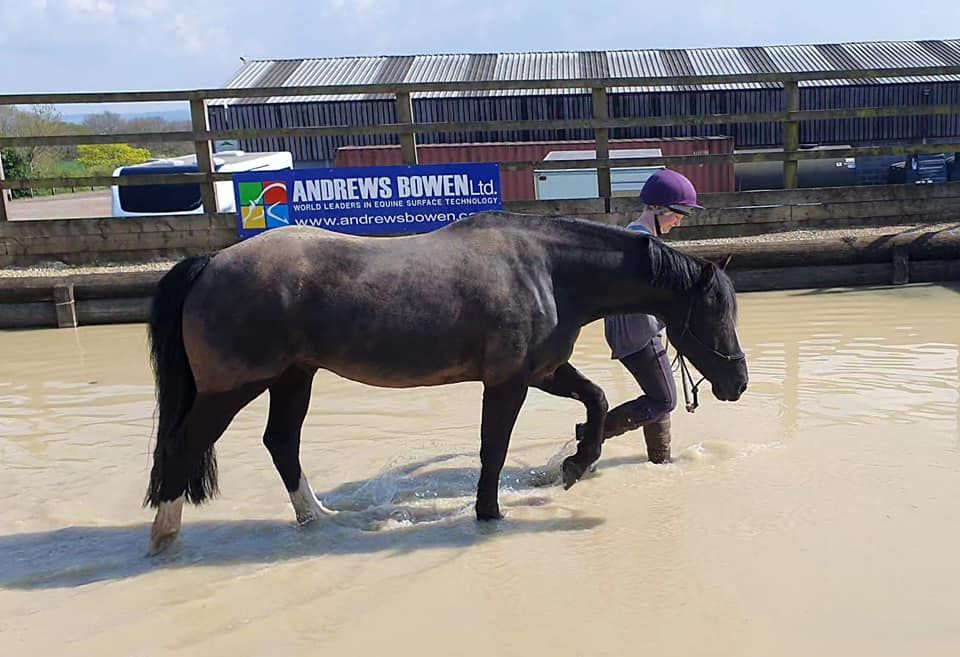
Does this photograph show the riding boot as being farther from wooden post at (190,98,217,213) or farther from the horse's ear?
wooden post at (190,98,217,213)

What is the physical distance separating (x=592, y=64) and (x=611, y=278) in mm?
28506

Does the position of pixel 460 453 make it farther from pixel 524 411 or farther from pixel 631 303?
pixel 631 303

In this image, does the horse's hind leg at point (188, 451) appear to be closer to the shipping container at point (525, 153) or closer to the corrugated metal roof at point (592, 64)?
the shipping container at point (525, 153)

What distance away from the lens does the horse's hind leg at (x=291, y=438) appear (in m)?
4.33

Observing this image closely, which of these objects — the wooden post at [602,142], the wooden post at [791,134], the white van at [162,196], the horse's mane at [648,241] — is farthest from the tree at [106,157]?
the horse's mane at [648,241]

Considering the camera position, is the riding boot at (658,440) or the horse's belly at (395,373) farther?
the riding boot at (658,440)

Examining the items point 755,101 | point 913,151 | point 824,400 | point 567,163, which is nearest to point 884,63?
point 755,101

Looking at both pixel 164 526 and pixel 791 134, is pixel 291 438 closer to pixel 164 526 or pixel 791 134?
pixel 164 526

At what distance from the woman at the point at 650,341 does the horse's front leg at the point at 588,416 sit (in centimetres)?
19

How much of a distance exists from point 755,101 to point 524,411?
2772cm

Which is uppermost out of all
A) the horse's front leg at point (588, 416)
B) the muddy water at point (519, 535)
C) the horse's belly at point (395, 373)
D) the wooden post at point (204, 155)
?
the wooden post at point (204, 155)

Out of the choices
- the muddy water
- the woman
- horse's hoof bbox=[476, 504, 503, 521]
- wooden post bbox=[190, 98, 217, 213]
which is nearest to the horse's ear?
the woman

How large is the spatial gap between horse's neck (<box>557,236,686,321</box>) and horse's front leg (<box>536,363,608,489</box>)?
0.39 metres

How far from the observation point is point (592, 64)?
102 ft
